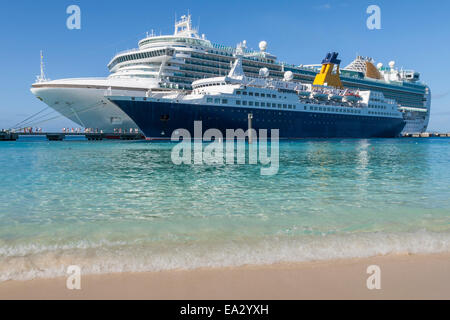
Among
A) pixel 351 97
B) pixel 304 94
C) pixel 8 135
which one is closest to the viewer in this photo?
pixel 304 94

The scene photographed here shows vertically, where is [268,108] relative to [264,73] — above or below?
below

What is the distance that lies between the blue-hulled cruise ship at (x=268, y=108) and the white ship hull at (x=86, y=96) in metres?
5.29

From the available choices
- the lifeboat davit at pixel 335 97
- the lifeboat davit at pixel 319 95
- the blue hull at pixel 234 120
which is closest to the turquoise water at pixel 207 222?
the blue hull at pixel 234 120

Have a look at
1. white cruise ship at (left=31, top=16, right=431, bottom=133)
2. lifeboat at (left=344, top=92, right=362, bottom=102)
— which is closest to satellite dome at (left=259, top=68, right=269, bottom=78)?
white cruise ship at (left=31, top=16, right=431, bottom=133)

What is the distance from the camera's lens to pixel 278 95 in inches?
1885

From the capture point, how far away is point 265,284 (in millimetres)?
3957

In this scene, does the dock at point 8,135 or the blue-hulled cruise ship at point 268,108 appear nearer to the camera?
the blue-hulled cruise ship at point 268,108

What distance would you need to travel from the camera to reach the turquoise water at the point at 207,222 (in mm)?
4809

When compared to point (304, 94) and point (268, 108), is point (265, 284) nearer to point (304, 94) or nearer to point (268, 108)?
point (268, 108)

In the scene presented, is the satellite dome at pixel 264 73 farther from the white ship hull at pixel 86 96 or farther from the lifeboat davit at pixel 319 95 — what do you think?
the white ship hull at pixel 86 96

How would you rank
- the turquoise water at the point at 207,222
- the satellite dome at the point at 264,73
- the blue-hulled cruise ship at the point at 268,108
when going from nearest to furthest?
the turquoise water at the point at 207,222
the blue-hulled cruise ship at the point at 268,108
the satellite dome at the point at 264,73

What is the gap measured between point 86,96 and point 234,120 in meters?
18.7

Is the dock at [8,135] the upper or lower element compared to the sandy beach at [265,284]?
upper

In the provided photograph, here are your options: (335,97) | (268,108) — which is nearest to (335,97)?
(335,97)
